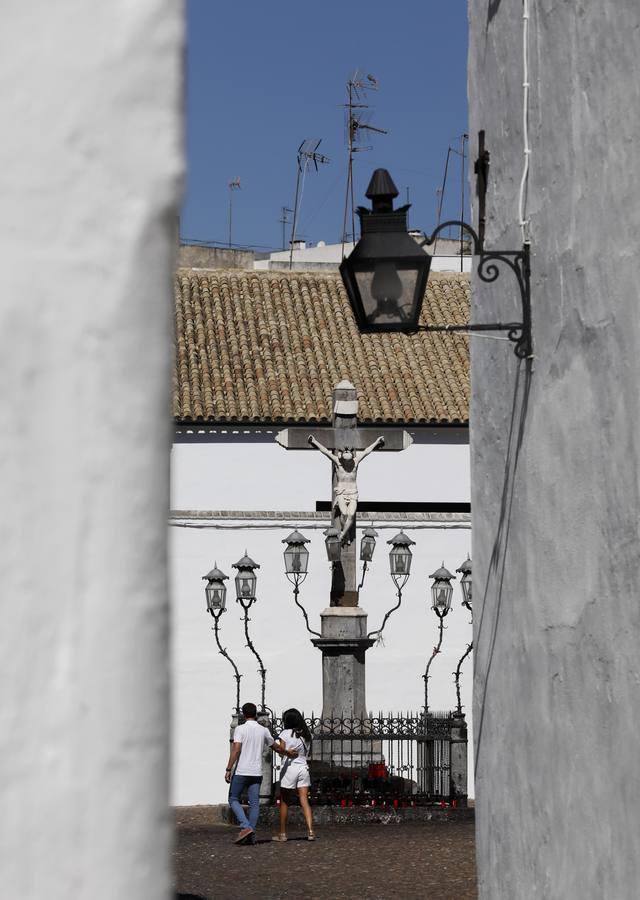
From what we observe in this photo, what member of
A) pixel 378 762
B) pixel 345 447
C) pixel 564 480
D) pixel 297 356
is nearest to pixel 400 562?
pixel 345 447

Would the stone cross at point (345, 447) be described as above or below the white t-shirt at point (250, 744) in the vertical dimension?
above

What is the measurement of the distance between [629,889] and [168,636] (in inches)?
120

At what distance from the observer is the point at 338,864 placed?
12328mm

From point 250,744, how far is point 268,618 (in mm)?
8604

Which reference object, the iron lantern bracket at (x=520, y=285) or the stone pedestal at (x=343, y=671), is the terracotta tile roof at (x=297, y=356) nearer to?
the stone pedestal at (x=343, y=671)

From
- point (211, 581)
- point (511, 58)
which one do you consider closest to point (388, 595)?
point (211, 581)

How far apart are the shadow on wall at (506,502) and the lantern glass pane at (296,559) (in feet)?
37.8

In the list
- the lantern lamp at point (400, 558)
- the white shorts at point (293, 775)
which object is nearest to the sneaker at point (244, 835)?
the white shorts at point (293, 775)

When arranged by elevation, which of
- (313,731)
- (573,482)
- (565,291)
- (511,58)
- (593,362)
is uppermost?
(511,58)

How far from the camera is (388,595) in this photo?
72.0ft

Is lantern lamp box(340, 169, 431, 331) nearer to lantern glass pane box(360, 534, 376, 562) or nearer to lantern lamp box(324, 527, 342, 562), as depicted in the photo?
lantern lamp box(324, 527, 342, 562)

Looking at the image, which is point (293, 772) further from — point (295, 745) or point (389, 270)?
point (389, 270)

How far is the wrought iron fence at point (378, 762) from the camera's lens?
15.7 meters

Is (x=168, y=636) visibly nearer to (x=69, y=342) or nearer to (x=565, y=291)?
(x=69, y=342)
